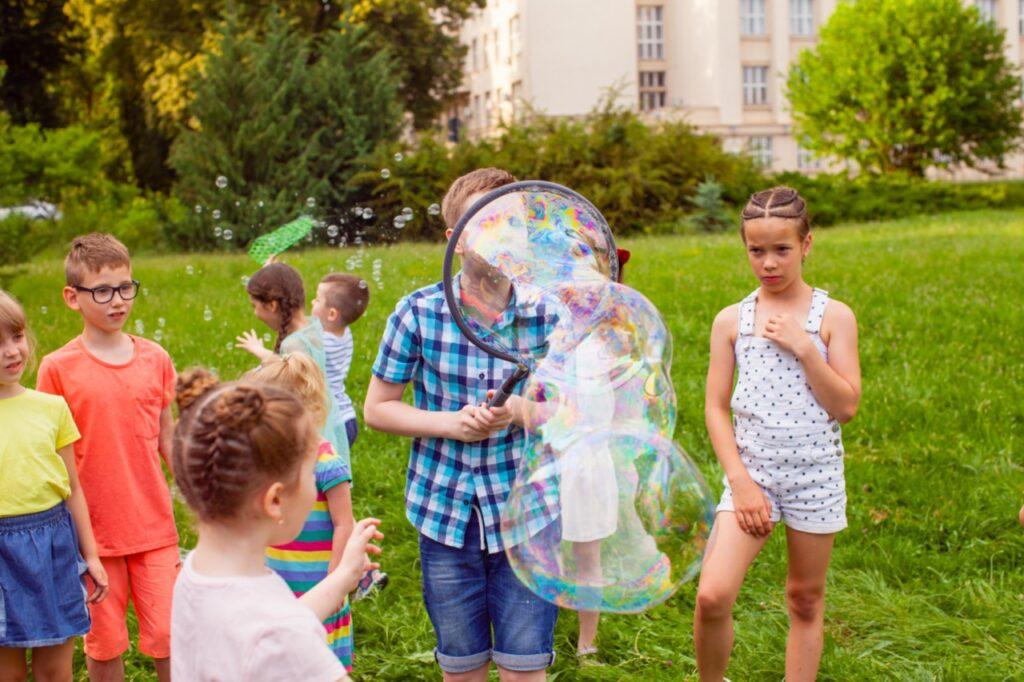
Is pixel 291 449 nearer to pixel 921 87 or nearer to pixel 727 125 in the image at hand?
pixel 921 87

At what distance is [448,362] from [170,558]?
1.34m

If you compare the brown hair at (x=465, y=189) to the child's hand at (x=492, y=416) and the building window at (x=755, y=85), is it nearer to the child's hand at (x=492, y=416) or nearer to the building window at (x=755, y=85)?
the child's hand at (x=492, y=416)

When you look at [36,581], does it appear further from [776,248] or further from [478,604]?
[776,248]

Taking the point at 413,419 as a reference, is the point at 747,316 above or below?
above

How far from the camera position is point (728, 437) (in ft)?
11.7

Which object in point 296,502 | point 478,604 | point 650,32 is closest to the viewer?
point 296,502

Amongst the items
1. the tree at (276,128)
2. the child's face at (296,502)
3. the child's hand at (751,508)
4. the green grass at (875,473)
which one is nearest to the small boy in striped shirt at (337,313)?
the green grass at (875,473)

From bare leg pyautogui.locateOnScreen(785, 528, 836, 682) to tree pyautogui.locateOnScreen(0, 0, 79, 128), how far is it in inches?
806

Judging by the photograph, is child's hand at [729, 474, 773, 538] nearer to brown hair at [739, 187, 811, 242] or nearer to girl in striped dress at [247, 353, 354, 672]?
brown hair at [739, 187, 811, 242]

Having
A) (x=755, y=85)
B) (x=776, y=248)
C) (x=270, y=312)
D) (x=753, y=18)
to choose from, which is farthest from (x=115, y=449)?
(x=753, y=18)

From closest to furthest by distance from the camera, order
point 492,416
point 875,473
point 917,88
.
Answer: point 492,416, point 875,473, point 917,88

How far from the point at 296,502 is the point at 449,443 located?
0.91m

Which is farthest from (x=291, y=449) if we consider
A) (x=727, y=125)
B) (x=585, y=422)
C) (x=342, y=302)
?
(x=727, y=125)

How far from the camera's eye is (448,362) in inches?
123
